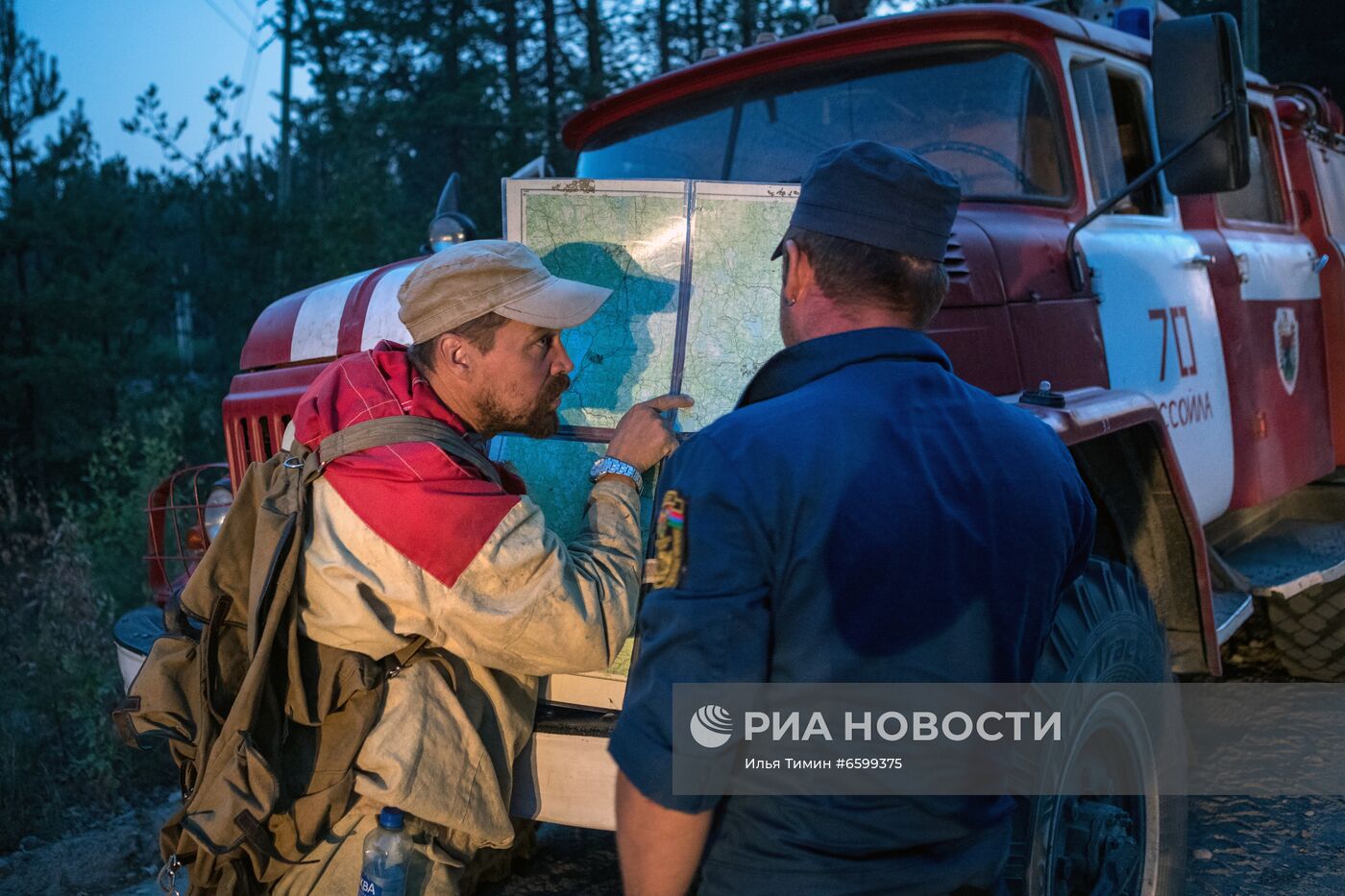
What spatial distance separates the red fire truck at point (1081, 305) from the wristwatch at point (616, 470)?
0.52 metres

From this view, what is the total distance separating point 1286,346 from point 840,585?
3.94 m

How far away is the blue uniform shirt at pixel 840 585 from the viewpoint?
1408 mm

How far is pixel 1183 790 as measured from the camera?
2.73m

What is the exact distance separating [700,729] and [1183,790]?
73.9 inches

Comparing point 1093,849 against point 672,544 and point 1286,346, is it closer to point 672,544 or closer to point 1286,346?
point 672,544

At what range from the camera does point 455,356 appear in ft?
7.64

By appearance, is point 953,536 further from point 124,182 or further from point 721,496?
point 124,182

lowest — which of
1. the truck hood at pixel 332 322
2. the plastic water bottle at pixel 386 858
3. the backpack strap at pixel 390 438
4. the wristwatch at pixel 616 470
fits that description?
the plastic water bottle at pixel 386 858

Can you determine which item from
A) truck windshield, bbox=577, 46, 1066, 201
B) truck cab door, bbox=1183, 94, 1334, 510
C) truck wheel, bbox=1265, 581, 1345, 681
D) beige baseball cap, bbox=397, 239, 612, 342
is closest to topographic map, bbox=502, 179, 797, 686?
beige baseball cap, bbox=397, 239, 612, 342

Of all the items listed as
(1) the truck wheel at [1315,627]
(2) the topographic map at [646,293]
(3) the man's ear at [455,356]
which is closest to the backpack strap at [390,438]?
(3) the man's ear at [455,356]

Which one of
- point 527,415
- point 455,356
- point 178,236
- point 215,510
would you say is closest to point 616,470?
point 527,415

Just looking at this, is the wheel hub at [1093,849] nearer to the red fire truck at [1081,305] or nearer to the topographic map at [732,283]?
the red fire truck at [1081,305]

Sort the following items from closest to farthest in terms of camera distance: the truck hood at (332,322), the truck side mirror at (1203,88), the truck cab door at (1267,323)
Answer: the truck hood at (332,322), the truck side mirror at (1203,88), the truck cab door at (1267,323)

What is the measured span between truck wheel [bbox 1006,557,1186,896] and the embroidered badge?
39.1 inches
